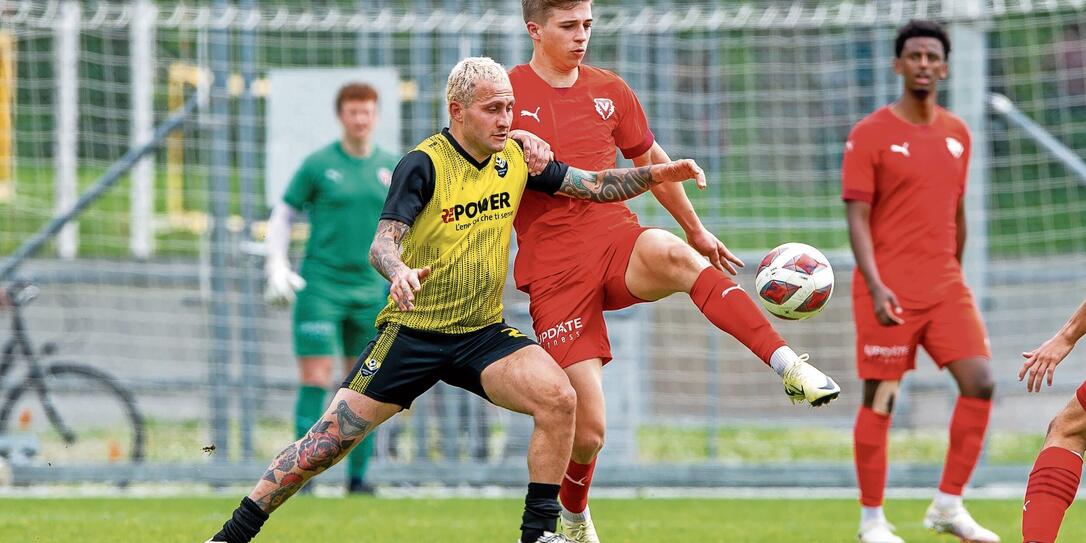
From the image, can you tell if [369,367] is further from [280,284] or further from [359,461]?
[359,461]

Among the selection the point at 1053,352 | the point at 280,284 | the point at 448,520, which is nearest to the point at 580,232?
the point at 1053,352

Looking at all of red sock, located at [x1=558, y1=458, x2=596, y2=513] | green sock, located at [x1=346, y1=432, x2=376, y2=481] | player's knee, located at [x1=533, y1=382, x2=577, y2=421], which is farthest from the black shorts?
green sock, located at [x1=346, y1=432, x2=376, y2=481]

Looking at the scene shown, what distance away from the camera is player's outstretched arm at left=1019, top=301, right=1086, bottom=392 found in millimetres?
5027

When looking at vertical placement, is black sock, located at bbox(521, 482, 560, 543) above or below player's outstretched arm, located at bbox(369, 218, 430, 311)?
below

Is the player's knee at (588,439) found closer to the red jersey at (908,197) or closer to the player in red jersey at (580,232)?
the player in red jersey at (580,232)

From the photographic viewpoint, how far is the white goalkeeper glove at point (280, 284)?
905 cm

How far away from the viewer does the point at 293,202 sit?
9328 mm

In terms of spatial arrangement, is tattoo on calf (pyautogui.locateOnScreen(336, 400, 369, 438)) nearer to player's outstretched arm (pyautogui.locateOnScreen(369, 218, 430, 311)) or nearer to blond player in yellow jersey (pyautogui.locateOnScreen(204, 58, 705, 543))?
blond player in yellow jersey (pyautogui.locateOnScreen(204, 58, 705, 543))

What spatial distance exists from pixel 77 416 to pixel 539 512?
6.19 m

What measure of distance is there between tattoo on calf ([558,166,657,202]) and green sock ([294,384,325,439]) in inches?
151

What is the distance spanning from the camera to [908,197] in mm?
7562

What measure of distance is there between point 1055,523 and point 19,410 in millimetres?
8046

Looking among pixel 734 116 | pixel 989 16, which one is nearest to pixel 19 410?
pixel 734 116

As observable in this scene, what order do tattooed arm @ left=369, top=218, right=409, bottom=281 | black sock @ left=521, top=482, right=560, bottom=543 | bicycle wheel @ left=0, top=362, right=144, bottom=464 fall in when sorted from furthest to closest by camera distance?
bicycle wheel @ left=0, top=362, right=144, bottom=464 → black sock @ left=521, top=482, right=560, bottom=543 → tattooed arm @ left=369, top=218, right=409, bottom=281
